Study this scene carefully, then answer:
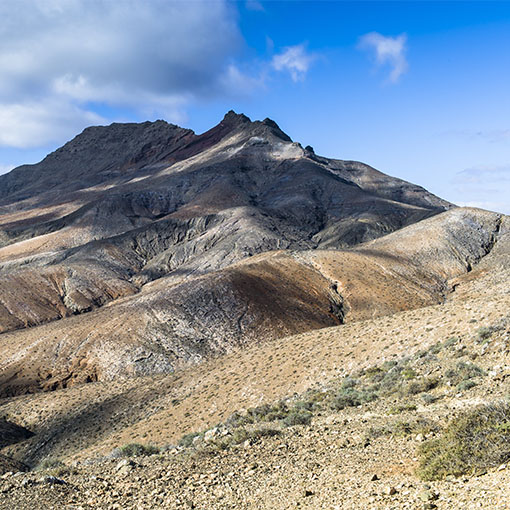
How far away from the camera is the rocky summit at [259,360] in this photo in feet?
34.7

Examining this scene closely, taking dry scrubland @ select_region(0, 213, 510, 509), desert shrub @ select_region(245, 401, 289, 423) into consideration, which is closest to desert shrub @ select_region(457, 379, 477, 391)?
dry scrubland @ select_region(0, 213, 510, 509)

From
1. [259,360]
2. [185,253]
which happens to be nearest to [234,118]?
A: [185,253]

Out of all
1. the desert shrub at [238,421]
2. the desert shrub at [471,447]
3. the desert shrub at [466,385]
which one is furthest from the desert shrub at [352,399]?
the desert shrub at [471,447]

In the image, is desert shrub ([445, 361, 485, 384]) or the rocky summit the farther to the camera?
desert shrub ([445, 361, 485, 384])

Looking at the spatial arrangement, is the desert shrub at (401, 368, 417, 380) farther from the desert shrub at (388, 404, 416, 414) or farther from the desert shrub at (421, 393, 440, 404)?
the desert shrub at (388, 404, 416, 414)

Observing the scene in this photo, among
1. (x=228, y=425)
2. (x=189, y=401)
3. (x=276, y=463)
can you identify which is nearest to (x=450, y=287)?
(x=189, y=401)

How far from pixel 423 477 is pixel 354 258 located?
186ft

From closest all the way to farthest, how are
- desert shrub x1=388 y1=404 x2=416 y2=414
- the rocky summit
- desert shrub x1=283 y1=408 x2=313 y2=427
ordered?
the rocky summit
desert shrub x1=388 y1=404 x2=416 y2=414
desert shrub x1=283 y1=408 x2=313 y2=427

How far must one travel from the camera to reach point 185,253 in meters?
96.8

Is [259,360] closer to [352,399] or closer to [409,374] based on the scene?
[409,374]

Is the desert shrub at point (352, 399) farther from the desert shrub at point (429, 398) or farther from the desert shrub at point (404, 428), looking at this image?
the desert shrub at point (404, 428)

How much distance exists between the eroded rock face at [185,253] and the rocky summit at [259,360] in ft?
1.16

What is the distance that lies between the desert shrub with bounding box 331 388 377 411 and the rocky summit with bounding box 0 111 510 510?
0.25ft

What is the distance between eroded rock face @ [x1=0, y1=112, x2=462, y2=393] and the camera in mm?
44188
